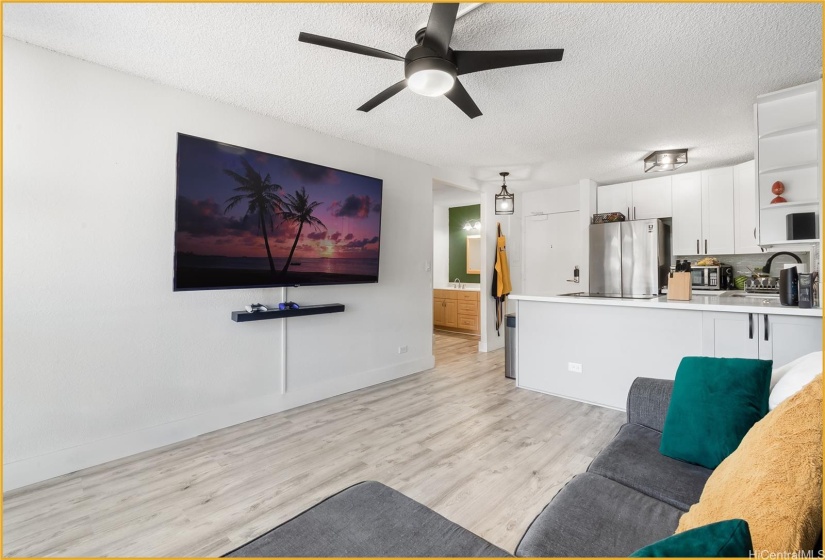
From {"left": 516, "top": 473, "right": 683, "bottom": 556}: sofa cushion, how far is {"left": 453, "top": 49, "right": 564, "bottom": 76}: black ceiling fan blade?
73.7 inches

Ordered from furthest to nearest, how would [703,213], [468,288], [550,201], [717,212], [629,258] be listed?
[468,288] < [550,201] < [629,258] < [703,213] < [717,212]

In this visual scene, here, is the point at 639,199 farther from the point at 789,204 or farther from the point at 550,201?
the point at 789,204

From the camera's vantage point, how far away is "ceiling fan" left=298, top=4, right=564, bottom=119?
5.97 ft

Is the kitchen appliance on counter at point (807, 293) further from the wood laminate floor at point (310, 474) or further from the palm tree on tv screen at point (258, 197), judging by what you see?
the palm tree on tv screen at point (258, 197)

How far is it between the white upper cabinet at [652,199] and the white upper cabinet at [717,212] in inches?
15.0

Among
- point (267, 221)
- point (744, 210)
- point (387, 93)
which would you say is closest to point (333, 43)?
point (387, 93)

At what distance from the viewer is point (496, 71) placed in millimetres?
2500

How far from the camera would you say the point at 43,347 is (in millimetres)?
2270

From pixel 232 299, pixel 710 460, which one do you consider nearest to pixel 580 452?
pixel 710 460

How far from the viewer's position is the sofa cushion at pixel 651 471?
139 centimetres

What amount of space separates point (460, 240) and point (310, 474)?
19.3ft

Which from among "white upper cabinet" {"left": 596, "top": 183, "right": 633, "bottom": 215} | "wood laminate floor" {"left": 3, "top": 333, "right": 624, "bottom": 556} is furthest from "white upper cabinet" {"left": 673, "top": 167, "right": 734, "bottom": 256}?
"wood laminate floor" {"left": 3, "top": 333, "right": 624, "bottom": 556}

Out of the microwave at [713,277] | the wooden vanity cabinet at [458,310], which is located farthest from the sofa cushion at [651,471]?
the wooden vanity cabinet at [458,310]

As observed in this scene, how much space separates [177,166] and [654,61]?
10.2 ft
